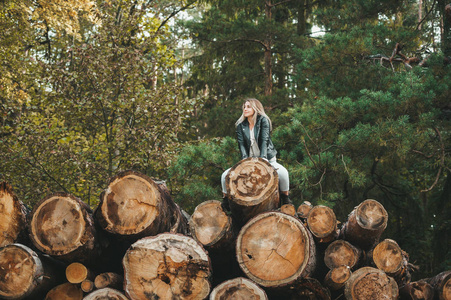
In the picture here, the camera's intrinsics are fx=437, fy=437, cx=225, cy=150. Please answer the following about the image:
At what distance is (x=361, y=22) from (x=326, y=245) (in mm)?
6613

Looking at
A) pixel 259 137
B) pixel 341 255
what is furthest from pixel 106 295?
pixel 259 137

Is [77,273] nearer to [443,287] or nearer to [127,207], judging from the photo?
[127,207]

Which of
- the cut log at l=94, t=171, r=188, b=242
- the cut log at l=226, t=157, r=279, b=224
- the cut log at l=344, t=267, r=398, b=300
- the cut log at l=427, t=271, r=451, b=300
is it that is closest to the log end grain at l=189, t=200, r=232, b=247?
the cut log at l=226, t=157, r=279, b=224

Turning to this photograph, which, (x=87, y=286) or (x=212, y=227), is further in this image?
(x=212, y=227)

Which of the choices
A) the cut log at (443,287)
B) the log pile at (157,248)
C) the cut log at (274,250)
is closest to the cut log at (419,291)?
the cut log at (443,287)

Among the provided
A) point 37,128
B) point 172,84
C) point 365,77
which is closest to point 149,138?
point 172,84

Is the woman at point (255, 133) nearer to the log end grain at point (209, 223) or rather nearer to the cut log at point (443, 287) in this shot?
the log end grain at point (209, 223)

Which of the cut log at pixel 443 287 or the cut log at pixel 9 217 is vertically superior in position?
the cut log at pixel 9 217

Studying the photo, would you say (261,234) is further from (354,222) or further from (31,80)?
(31,80)

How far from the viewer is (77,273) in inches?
122

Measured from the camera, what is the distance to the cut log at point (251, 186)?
324cm

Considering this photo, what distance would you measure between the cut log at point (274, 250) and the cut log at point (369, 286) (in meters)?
0.51

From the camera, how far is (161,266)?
2.88 metres

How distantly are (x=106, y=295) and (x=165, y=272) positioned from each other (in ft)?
1.48
